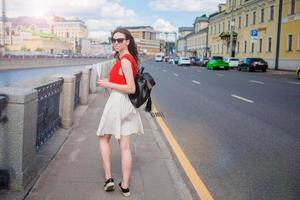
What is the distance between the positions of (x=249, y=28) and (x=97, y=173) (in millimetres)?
60405

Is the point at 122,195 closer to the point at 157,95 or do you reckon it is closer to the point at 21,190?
the point at 21,190

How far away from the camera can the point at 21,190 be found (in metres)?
4.44

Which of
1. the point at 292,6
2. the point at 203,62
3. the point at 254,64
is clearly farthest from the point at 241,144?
the point at 203,62

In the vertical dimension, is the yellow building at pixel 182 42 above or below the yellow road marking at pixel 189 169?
above

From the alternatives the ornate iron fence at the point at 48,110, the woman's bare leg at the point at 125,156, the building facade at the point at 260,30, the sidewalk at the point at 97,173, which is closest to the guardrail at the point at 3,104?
the sidewalk at the point at 97,173

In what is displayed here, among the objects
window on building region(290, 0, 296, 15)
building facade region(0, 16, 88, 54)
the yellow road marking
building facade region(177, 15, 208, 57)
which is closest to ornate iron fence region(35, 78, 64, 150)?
the yellow road marking

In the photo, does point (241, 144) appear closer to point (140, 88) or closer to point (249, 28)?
point (140, 88)

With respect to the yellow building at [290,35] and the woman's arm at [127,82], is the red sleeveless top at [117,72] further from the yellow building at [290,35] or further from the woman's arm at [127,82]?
the yellow building at [290,35]

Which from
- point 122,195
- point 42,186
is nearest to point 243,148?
point 122,195

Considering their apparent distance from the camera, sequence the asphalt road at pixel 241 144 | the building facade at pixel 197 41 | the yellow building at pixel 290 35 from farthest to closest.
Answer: the building facade at pixel 197 41 → the yellow building at pixel 290 35 → the asphalt road at pixel 241 144

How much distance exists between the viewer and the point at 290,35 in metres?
47.0

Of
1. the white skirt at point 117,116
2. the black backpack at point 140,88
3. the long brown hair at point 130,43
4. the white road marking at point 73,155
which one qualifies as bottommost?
the white road marking at point 73,155

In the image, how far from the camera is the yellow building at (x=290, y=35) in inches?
1759

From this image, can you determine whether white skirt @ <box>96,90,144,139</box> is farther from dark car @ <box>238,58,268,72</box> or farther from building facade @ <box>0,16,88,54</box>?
building facade @ <box>0,16,88,54</box>
